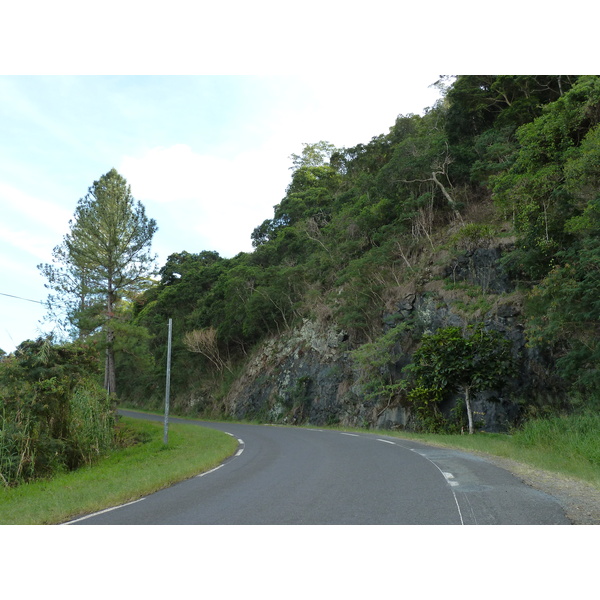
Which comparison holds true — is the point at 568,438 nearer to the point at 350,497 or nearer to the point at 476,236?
the point at 350,497

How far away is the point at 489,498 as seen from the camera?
23.3 ft

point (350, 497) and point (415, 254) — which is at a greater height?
point (415, 254)

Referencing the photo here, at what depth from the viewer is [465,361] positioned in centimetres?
2081

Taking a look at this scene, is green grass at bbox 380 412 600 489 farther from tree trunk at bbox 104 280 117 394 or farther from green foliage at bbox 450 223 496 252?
tree trunk at bbox 104 280 117 394

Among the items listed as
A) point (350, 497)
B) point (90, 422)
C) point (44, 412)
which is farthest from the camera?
point (90, 422)

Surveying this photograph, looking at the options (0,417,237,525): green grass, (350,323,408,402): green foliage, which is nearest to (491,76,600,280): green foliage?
(350,323,408,402): green foliage

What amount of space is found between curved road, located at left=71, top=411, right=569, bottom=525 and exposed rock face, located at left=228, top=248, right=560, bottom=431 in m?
9.92

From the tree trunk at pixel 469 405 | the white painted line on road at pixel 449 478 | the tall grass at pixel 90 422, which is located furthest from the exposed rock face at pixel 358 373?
the tall grass at pixel 90 422

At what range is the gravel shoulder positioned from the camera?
6.00 meters

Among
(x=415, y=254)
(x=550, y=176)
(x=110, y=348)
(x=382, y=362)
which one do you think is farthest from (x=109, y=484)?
(x=415, y=254)

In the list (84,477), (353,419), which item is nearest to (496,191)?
(353,419)

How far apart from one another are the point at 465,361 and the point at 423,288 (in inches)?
326

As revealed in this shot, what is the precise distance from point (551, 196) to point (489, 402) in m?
9.03

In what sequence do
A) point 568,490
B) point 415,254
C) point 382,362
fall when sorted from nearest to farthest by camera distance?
point 568,490
point 382,362
point 415,254
